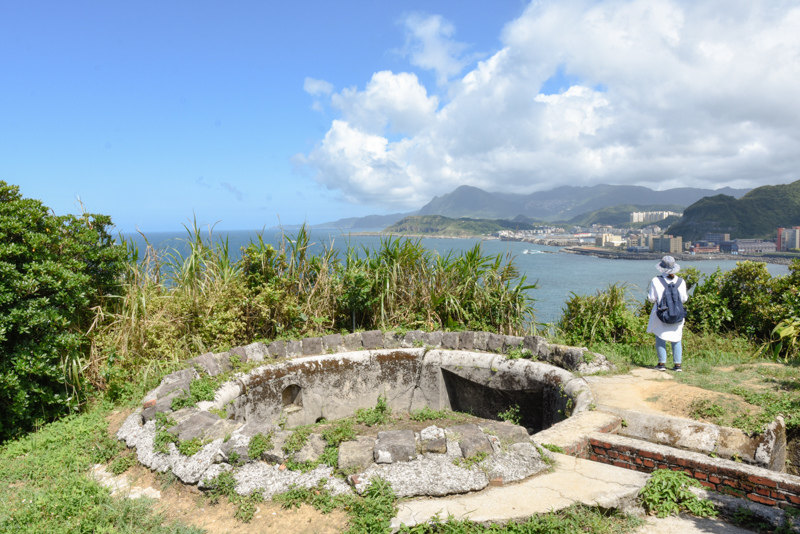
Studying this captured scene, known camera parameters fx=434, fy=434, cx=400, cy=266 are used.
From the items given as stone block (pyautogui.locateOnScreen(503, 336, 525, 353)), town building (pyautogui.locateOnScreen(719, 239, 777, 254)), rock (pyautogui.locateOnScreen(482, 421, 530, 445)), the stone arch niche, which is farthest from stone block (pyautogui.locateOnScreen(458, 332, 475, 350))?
town building (pyautogui.locateOnScreen(719, 239, 777, 254))

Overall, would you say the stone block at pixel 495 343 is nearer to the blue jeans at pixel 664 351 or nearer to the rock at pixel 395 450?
the blue jeans at pixel 664 351

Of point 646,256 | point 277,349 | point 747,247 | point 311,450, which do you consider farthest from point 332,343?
point 646,256

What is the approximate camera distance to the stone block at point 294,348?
5223 millimetres

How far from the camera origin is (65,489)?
284 cm

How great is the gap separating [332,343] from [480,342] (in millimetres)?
1878

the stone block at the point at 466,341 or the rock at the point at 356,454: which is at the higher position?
the stone block at the point at 466,341

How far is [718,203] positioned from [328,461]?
144ft

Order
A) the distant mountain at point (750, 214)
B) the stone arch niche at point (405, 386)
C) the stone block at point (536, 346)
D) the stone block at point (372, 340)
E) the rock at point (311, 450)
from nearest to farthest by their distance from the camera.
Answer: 1. the rock at point (311, 450)
2. the stone arch niche at point (405, 386)
3. the stone block at point (536, 346)
4. the stone block at point (372, 340)
5. the distant mountain at point (750, 214)

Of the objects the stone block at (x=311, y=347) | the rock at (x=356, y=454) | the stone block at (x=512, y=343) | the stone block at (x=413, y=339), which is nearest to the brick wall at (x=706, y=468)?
the rock at (x=356, y=454)

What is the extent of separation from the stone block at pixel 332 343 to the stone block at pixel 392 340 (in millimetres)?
562

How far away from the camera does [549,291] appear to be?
735 inches

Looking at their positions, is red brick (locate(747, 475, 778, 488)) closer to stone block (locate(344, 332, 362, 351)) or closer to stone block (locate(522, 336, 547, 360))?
stone block (locate(522, 336, 547, 360))

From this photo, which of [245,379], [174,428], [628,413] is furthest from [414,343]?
[174,428]

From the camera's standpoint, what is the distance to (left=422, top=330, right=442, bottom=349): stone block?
5.66 meters
